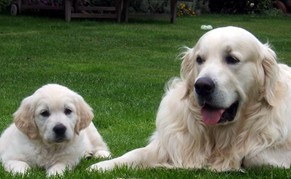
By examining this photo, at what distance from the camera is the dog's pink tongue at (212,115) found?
4199mm

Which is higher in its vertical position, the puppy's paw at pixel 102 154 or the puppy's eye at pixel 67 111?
the puppy's eye at pixel 67 111

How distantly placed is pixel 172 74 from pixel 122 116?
158 inches

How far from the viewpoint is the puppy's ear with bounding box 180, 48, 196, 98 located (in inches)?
173

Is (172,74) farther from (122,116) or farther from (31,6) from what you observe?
(31,6)

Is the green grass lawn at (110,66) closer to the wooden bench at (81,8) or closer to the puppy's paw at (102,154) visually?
the puppy's paw at (102,154)

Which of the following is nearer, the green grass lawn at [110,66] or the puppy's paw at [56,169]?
the puppy's paw at [56,169]

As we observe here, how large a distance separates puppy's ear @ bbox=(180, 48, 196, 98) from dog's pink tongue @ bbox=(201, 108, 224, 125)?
0.23m

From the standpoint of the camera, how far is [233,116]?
4.28 meters

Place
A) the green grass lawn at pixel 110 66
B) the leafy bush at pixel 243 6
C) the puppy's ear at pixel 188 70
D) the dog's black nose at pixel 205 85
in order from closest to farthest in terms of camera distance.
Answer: the dog's black nose at pixel 205 85
the puppy's ear at pixel 188 70
the green grass lawn at pixel 110 66
the leafy bush at pixel 243 6

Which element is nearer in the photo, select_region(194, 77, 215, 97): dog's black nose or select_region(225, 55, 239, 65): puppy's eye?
select_region(194, 77, 215, 97): dog's black nose

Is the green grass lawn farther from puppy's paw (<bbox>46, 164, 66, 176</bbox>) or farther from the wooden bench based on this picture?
the wooden bench

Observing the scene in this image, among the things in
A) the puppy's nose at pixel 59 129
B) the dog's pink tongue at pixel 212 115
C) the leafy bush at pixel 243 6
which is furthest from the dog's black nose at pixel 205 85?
the leafy bush at pixel 243 6

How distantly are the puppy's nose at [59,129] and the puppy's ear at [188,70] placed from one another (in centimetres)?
96

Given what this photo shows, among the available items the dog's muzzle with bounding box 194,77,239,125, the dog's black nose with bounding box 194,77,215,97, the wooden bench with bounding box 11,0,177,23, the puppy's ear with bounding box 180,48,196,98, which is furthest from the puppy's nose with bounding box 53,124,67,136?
the wooden bench with bounding box 11,0,177,23
